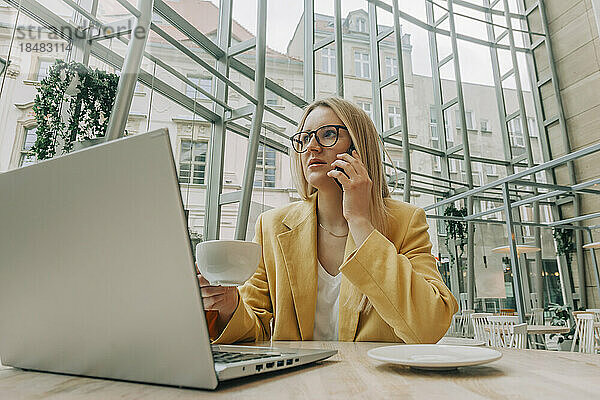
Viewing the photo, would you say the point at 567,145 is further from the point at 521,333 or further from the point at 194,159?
the point at 194,159

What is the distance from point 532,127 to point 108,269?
412 inches

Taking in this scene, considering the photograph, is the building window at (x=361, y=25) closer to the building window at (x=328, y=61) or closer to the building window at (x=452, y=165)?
the building window at (x=328, y=61)

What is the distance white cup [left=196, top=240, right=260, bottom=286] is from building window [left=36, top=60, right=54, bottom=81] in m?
2.46

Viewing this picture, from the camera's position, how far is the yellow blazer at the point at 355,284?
2.99 feet

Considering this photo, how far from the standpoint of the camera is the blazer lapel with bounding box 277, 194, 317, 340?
1229mm

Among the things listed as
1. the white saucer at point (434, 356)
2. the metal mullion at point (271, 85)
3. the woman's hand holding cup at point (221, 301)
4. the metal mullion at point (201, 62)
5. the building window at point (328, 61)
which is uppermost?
the building window at point (328, 61)

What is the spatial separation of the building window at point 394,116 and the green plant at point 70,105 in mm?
5011

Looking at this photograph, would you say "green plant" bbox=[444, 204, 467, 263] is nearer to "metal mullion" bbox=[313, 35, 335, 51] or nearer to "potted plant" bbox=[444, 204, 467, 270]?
"potted plant" bbox=[444, 204, 467, 270]

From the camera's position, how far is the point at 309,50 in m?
5.78

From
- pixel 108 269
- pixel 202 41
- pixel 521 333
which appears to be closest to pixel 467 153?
pixel 521 333

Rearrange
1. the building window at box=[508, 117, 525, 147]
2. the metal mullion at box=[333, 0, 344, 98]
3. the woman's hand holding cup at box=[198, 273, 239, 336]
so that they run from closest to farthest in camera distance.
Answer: the woman's hand holding cup at box=[198, 273, 239, 336] < the metal mullion at box=[333, 0, 344, 98] < the building window at box=[508, 117, 525, 147]

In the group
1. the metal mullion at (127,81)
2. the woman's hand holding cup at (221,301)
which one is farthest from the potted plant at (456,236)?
the woman's hand holding cup at (221,301)

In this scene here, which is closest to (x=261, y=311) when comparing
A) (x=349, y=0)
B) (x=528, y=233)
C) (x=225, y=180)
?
(x=225, y=180)

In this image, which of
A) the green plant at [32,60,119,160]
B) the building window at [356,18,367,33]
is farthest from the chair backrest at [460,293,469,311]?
the green plant at [32,60,119,160]
